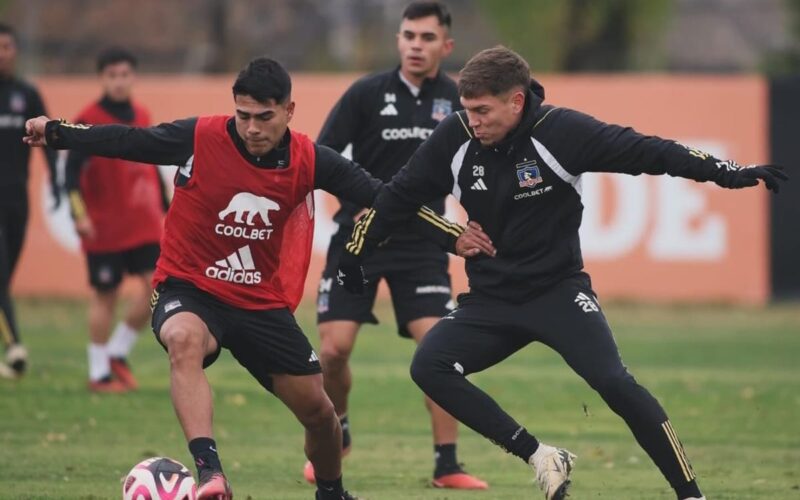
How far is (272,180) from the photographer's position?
7977 mm

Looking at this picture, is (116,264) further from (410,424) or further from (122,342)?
(410,424)

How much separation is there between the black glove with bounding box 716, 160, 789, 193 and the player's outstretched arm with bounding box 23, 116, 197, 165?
2.60 m

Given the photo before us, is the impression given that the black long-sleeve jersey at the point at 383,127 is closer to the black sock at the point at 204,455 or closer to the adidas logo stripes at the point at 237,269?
the adidas logo stripes at the point at 237,269

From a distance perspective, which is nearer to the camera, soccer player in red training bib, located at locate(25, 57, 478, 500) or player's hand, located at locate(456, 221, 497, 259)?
soccer player in red training bib, located at locate(25, 57, 478, 500)

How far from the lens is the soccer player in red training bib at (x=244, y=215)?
25.8 ft

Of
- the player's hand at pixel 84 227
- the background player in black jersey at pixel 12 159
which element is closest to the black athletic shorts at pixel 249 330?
the player's hand at pixel 84 227

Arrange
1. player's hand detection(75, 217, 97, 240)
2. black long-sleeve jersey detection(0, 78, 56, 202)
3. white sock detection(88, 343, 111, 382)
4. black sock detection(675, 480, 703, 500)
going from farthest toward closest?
black long-sleeve jersey detection(0, 78, 56, 202)
white sock detection(88, 343, 111, 382)
player's hand detection(75, 217, 97, 240)
black sock detection(675, 480, 703, 500)

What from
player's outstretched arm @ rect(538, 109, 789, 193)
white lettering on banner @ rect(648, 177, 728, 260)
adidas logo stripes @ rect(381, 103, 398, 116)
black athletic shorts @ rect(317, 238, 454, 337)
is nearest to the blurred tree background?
white lettering on banner @ rect(648, 177, 728, 260)

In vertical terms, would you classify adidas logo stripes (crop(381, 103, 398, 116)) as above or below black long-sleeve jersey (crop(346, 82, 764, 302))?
above

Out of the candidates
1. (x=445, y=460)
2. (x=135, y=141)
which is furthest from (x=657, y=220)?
(x=135, y=141)

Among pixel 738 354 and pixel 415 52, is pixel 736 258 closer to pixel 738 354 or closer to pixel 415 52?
pixel 738 354

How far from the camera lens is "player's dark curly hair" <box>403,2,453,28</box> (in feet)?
33.6

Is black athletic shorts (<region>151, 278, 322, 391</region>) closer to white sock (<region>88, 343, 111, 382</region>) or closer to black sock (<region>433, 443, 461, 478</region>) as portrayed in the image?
black sock (<region>433, 443, 461, 478</region>)

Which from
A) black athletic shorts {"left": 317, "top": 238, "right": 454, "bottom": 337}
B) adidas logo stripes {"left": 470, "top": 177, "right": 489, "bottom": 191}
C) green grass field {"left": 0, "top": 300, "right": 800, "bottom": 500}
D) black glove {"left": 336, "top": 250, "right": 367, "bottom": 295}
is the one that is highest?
adidas logo stripes {"left": 470, "top": 177, "right": 489, "bottom": 191}
